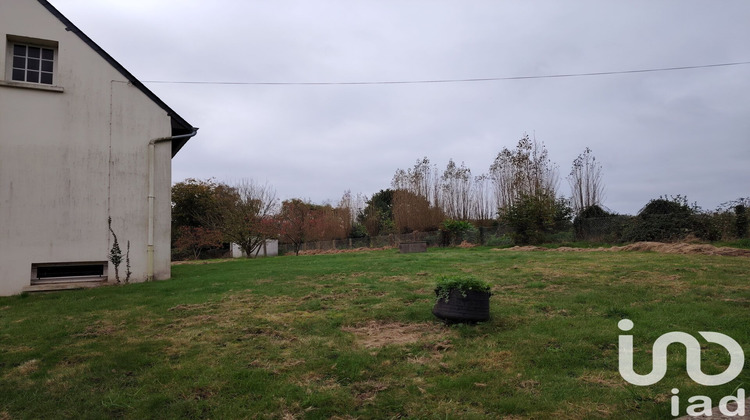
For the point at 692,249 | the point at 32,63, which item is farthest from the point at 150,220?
the point at 692,249

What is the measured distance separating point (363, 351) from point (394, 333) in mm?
839

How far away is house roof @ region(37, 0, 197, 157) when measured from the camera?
10609 mm

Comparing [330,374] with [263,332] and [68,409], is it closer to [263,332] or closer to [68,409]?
[263,332]

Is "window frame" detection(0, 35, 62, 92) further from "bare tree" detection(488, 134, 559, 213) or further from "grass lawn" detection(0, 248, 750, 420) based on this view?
"bare tree" detection(488, 134, 559, 213)

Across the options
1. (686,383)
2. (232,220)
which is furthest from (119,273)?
(232,220)

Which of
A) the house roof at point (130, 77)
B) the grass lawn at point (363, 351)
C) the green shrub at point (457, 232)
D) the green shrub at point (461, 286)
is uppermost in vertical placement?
the house roof at point (130, 77)

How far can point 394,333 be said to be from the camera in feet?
17.6

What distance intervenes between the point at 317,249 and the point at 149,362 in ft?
94.0

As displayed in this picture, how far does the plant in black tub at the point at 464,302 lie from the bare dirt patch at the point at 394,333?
225 millimetres

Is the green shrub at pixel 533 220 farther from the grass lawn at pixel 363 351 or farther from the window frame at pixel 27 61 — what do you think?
the window frame at pixel 27 61

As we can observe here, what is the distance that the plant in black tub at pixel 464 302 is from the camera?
546 cm

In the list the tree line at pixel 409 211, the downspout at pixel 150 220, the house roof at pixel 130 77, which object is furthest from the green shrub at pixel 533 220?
the downspout at pixel 150 220

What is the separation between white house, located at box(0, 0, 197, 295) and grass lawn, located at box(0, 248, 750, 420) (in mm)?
1978

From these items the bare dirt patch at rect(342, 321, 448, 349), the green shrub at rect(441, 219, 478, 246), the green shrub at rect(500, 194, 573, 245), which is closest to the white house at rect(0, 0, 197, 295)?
the bare dirt patch at rect(342, 321, 448, 349)
